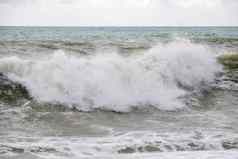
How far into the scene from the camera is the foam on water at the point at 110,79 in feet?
26.8

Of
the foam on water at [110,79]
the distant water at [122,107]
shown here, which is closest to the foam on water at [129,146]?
the distant water at [122,107]

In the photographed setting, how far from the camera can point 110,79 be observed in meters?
9.07

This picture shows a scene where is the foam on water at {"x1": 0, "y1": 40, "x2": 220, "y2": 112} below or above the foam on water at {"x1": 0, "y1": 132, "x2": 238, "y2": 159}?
below

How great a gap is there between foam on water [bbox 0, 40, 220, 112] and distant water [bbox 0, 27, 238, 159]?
22mm

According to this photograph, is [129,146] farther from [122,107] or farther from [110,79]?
[110,79]

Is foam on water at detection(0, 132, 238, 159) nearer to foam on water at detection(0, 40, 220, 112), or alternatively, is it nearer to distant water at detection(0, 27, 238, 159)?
distant water at detection(0, 27, 238, 159)

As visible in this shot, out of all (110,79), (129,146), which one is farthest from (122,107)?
(129,146)

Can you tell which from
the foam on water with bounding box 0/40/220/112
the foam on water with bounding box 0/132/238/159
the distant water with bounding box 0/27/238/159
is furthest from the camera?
the foam on water with bounding box 0/40/220/112

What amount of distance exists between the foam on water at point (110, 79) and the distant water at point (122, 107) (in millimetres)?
22

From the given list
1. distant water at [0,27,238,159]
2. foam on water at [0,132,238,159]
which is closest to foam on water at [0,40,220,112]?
distant water at [0,27,238,159]

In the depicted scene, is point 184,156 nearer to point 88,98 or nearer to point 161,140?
point 161,140

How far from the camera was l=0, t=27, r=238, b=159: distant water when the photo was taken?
5.30m

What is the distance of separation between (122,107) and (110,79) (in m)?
1.26

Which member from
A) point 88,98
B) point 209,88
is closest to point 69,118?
point 88,98
